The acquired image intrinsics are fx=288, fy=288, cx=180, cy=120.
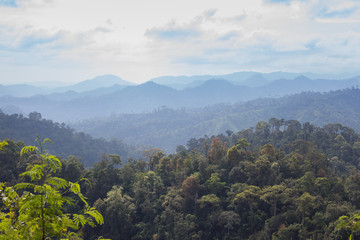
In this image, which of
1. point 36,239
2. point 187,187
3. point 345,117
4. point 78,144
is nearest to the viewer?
point 36,239

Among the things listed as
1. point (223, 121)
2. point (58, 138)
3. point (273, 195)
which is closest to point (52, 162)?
point (273, 195)

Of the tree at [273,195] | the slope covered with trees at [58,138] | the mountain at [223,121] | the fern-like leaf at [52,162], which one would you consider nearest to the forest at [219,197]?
the tree at [273,195]

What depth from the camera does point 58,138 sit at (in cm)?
9856

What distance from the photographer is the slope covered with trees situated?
9014cm

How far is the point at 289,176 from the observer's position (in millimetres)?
28250

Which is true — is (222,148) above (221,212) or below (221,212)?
above

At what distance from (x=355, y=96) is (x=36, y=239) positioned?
8591 inches

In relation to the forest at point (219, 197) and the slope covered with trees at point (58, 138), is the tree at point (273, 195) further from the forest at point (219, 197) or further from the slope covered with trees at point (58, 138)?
the slope covered with trees at point (58, 138)

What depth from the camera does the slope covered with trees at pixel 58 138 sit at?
296 ft

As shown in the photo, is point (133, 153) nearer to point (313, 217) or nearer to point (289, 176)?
point (289, 176)

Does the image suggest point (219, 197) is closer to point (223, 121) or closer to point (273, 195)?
point (273, 195)

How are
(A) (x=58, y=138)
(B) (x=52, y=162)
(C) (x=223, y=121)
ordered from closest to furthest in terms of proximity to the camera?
1. (B) (x=52, y=162)
2. (A) (x=58, y=138)
3. (C) (x=223, y=121)

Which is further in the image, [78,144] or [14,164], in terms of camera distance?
[78,144]

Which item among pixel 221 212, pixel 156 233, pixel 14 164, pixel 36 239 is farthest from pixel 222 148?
pixel 36 239
